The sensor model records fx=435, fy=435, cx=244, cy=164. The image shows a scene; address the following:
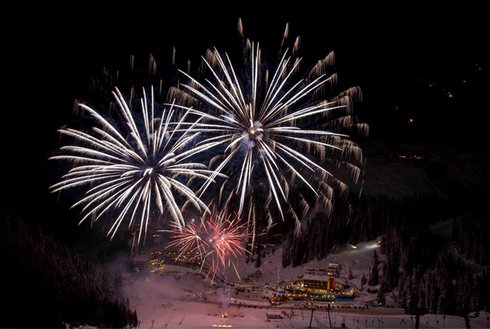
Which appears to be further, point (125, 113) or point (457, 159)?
point (457, 159)

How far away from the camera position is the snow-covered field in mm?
78250

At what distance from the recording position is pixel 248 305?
92.5 meters

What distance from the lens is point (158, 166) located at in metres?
46.6

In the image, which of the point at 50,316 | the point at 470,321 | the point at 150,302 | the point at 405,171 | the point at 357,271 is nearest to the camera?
the point at 50,316

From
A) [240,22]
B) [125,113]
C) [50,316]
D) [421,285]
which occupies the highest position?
[240,22]

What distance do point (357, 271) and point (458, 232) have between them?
29.9 meters

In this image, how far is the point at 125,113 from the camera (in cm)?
4569

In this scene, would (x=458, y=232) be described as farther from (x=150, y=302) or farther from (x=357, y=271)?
(x=150, y=302)

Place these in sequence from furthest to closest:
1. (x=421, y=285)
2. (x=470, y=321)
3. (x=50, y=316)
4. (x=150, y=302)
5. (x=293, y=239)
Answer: (x=293, y=239) → (x=150, y=302) → (x=421, y=285) → (x=470, y=321) → (x=50, y=316)

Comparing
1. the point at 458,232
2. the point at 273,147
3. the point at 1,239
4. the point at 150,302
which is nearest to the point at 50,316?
the point at 1,239

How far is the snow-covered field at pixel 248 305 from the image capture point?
7825 centimetres

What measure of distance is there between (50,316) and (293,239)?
8083 cm

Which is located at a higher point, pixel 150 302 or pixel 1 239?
pixel 1 239

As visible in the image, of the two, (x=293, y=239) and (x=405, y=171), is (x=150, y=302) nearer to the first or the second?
(x=293, y=239)
